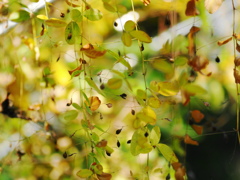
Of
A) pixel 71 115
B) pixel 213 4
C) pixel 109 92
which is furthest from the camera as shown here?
pixel 109 92

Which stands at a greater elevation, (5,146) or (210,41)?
(210,41)

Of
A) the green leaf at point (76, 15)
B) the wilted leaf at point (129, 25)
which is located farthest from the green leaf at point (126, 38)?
the green leaf at point (76, 15)

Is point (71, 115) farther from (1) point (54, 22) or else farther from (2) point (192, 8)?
(2) point (192, 8)

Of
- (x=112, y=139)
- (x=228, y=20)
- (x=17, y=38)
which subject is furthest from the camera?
(x=17, y=38)

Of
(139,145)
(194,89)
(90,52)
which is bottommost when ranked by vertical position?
(139,145)

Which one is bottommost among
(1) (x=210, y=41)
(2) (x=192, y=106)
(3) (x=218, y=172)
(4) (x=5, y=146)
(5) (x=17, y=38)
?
(3) (x=218, y=172)

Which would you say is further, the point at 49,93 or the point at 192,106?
the point at 49,93

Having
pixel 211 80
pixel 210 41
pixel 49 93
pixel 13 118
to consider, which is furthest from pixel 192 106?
pixel 13 118

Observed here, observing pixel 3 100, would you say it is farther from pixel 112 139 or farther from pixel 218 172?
pixel 218 172

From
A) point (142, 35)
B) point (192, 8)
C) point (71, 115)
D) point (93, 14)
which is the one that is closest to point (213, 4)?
Answer: point (192, 8)
